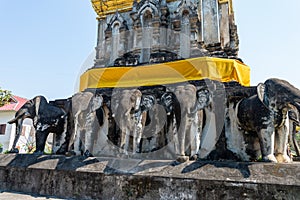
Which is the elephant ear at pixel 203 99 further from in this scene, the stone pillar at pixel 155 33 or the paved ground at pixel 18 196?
the stone pillar at pixel 155 33

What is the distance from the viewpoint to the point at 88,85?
27.0ft

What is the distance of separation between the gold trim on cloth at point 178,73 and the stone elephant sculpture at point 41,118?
1789mm

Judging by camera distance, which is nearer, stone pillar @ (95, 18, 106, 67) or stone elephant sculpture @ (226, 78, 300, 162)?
stone elephant sculpture @ (226, 78, 300, 162)

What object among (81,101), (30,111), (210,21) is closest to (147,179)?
(81,101)

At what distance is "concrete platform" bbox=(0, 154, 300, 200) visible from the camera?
3.34 m

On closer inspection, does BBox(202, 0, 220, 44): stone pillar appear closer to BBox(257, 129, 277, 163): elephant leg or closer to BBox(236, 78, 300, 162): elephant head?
BBox(236, 78, 300, 162): elephant head

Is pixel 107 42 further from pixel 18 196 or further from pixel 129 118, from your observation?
pixel 18 196

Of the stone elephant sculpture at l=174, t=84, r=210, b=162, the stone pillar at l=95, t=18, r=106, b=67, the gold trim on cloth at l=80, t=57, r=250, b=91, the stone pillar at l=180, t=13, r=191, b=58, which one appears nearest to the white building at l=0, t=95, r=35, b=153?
the stone pillar at l=95, t=18, r=106, b=67

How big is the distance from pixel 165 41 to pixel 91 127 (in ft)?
24.4

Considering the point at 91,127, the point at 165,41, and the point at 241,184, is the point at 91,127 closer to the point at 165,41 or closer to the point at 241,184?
the point at 241,184

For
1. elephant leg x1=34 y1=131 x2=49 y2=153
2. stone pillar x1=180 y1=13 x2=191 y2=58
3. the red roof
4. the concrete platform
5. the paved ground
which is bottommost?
the paved ground

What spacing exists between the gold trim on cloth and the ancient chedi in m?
2.97

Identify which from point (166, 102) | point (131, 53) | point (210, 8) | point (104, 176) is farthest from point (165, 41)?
point (104, 176)

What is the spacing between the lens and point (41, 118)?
6445 millimetres
